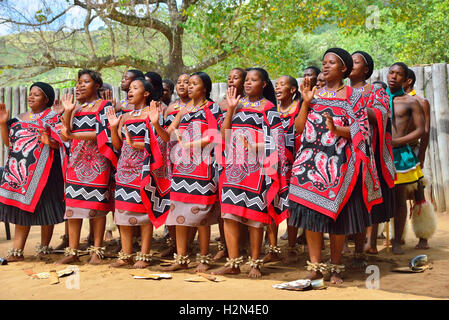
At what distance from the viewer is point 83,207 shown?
548 centimetres

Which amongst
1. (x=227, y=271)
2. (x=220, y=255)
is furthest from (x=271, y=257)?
(x=227, y=271)

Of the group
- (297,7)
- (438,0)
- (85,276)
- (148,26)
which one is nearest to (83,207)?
(85,276)

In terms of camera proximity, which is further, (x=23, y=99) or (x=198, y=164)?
(x=23, y=99)

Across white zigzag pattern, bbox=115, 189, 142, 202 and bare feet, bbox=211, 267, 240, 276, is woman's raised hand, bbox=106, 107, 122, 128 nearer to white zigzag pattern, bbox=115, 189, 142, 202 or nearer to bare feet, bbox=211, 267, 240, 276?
white zigzag pattern, bbox=115, 189, 142, 202

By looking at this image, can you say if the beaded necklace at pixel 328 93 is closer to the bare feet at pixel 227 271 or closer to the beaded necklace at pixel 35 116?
the bare feet at pixel 227 271

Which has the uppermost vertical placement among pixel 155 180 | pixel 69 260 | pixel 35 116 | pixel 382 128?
pixel 35 116

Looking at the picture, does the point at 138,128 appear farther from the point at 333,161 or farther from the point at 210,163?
the point at 333,161

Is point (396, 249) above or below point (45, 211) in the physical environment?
below

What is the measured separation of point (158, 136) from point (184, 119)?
0.36 meters

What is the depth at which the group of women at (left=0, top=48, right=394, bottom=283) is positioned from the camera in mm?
4441

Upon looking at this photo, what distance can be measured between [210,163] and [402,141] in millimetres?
2255

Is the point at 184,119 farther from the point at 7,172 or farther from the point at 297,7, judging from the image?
the point at 297,7


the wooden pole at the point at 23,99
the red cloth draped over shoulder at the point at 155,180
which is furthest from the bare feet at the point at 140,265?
the wooden pole at the point at 23,99

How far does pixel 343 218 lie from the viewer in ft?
14.4
